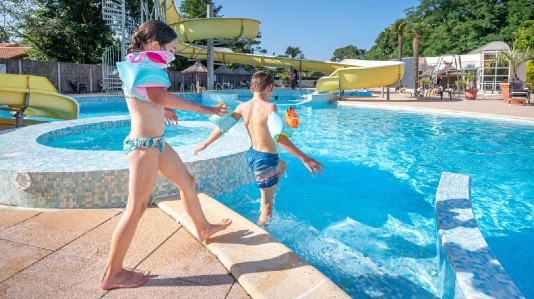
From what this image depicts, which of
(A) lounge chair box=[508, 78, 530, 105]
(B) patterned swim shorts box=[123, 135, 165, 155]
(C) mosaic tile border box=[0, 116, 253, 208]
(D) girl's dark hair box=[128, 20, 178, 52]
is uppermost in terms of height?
(A) lounge chair box=[508, 78, 530, 105]

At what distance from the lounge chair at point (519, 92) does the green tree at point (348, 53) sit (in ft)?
291

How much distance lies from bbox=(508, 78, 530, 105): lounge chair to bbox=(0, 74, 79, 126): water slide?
Answer: 53.3ft

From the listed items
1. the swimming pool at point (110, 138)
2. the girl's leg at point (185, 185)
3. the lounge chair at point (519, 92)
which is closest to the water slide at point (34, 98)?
the swimming pool at point (110, 138)

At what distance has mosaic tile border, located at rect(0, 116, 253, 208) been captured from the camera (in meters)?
2.90

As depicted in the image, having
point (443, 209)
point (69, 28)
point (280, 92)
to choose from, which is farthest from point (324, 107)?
point (69, 28)

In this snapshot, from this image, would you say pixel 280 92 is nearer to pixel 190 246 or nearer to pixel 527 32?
pixel 527 32

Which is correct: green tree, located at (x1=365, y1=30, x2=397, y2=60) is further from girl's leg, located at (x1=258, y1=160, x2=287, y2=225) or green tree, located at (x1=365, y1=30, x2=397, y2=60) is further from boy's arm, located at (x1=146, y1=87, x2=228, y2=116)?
boy's arm, located at (x1=146, y1=87, x2=228, y2=116)

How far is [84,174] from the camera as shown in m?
2.95

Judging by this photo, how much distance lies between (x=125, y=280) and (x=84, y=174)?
4.88ft

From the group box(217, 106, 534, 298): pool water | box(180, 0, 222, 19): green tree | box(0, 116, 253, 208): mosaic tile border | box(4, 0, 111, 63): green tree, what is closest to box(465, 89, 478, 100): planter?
box(217, 106, 534, 298): pool water

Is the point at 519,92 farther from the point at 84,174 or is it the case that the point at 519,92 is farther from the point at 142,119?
the point at 142,119

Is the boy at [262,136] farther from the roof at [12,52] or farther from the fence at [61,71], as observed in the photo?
the roof at [12,52]

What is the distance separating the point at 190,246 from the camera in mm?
2248

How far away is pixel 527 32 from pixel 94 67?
29.7 meters
